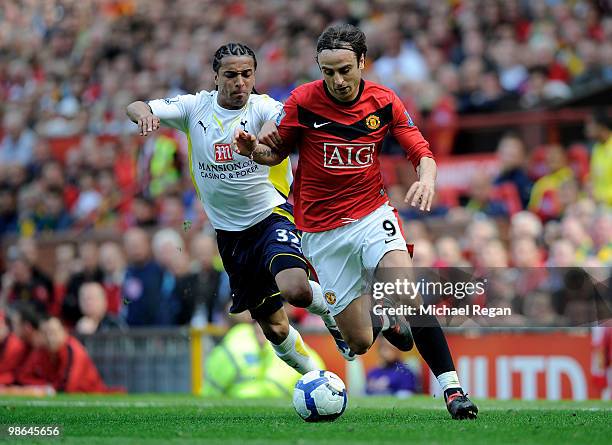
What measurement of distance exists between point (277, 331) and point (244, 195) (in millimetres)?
1112

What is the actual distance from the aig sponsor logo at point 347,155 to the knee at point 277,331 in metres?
1.71

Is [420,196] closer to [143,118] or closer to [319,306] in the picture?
[319,306]

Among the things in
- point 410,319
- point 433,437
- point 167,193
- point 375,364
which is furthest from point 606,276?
point 167,193

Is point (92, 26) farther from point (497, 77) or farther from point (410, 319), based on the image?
point (410, 319)

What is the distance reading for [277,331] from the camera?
9602mm

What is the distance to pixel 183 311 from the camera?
48.5 ft

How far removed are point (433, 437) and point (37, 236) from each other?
13317 millimetres

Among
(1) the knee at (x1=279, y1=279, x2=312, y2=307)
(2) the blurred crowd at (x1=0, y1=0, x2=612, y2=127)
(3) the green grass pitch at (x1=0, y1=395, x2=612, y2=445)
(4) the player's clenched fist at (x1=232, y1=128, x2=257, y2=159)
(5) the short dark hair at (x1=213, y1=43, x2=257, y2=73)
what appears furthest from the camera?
(2) the blurred crowd at (x1=0, y1=0, x2=612, y2=127)

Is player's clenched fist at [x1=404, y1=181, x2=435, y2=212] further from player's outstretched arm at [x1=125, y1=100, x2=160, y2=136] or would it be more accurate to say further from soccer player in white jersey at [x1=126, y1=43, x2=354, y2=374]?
player's outstretched arm at [x1=125, y1=100, x2=160, y2=136]

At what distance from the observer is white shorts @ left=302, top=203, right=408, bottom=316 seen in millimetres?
8375

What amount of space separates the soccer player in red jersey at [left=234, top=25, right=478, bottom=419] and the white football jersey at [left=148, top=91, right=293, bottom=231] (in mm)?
686

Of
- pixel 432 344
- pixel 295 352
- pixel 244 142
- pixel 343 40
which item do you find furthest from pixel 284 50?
pixel 432 344

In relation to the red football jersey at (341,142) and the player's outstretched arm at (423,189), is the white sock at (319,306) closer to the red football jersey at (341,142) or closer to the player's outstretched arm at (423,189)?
the red football jersey at (341,142)

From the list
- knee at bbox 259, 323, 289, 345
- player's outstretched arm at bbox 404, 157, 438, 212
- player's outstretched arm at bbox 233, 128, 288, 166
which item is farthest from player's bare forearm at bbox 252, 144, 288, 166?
knee at bbox 259, 323, 289, 345
